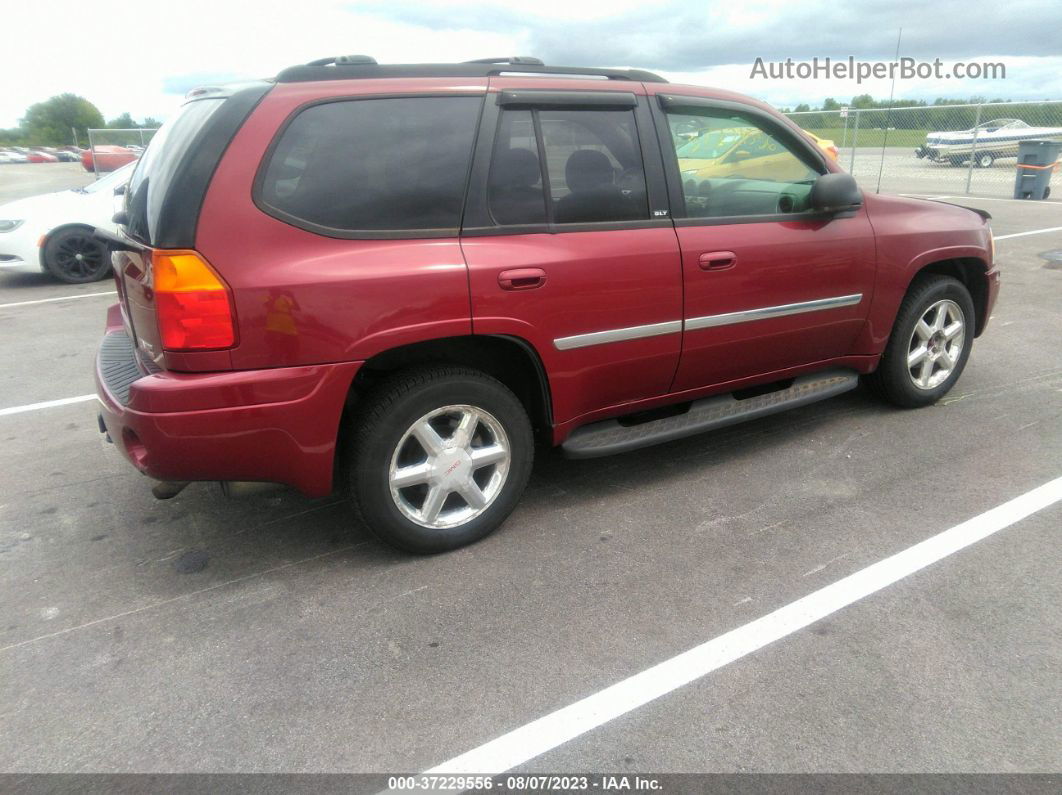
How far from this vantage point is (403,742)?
7.61 ft

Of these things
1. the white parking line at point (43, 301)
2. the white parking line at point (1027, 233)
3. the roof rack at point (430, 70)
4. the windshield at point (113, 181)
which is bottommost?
the white parking line at point (1027, 233)

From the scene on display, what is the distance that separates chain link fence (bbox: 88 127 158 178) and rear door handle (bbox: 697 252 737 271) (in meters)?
15.6

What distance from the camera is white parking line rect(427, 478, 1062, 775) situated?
7.48 feet

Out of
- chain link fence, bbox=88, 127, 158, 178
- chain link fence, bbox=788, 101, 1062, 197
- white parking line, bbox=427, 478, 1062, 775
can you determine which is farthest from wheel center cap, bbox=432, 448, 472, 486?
chain link fence, bbox=788, 101, 1062, 197

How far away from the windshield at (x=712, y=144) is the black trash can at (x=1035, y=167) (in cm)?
1482

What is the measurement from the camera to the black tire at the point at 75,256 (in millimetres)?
9281

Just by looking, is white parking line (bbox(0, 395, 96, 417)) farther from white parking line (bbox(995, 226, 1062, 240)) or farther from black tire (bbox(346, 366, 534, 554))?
white parking line (bbox(995, 226, 1062, 240))

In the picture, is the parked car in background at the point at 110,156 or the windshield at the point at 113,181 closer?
the windshield at the point at 113,181

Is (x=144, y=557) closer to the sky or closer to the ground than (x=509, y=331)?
closer to the ground

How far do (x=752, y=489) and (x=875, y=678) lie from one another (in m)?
1.37

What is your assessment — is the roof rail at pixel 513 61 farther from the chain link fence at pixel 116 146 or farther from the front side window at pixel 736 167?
the chain link fence at pixel 116 146

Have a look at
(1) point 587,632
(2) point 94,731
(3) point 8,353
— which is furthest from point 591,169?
(3) point 8,353

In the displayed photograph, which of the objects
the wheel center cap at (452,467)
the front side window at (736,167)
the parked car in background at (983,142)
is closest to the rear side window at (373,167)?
the wheel center cap at (452,467)

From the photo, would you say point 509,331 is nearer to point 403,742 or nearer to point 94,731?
point 403,742
